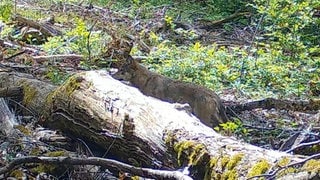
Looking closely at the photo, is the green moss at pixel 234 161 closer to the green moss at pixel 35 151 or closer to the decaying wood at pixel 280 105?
the green moss at pixel 35 151

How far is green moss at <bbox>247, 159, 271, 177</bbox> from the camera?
2.53 m

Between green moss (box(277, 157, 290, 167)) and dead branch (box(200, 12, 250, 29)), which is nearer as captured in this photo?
green moss (box(277, 157, 290, 167))

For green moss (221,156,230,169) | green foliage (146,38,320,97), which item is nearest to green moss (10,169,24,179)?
green moss (221,156,230,169)

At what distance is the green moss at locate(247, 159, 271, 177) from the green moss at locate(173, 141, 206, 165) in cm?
34

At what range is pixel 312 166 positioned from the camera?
2312 millimetres

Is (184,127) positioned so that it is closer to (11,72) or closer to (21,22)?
(11,72)

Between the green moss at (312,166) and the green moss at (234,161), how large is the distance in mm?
385

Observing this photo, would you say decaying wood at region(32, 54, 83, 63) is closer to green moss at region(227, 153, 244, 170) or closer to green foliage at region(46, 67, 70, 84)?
green foliage at region(46, 67, 70, 84)

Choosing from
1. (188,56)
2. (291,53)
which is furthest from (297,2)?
(188,56)

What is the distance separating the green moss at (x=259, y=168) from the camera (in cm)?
253

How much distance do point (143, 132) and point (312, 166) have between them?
4.00 feet

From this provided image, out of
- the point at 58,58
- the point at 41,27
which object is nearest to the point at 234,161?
the point at 58,58

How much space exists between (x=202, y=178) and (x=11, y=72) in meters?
2.70

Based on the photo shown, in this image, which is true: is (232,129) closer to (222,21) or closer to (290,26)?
(290,26)
